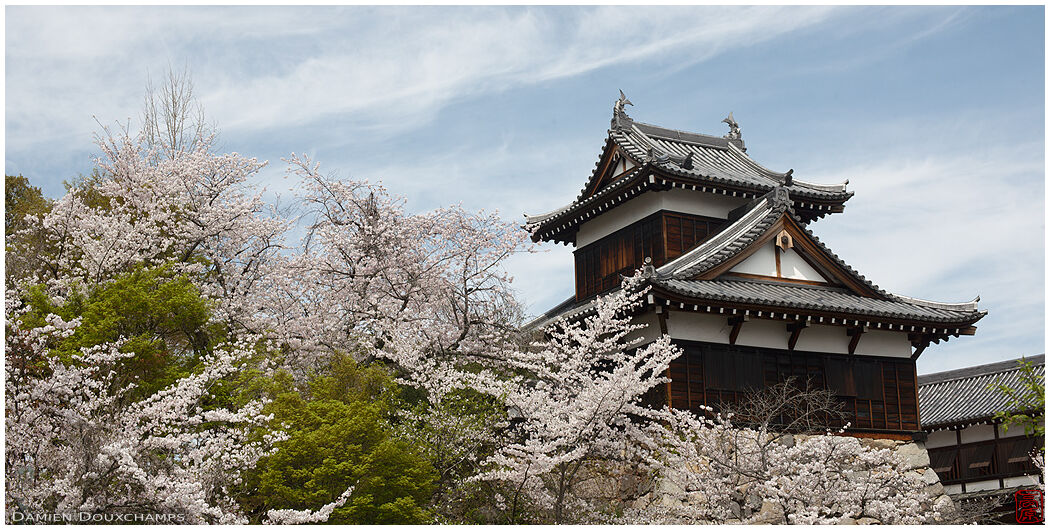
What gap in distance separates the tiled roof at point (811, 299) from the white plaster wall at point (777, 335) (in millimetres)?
611

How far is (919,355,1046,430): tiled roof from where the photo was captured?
92.3ft

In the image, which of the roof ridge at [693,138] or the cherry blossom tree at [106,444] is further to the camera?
the roof ridge at [693,138]

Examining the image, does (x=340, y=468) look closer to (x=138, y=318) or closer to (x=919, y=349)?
(x=138, y=318)

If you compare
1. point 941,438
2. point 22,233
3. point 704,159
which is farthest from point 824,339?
point 22,233

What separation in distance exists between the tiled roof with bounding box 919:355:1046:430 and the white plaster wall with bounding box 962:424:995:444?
0.50 meters

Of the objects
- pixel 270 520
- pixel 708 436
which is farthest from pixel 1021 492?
pixel 270 520

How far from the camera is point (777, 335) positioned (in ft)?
62.0

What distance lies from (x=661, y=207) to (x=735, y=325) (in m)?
4.20

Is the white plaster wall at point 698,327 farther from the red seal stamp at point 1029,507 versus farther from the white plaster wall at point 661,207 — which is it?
the red seal stamp at point 1029,507

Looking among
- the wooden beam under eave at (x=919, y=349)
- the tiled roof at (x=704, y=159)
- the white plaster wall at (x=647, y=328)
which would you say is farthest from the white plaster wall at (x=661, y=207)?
the wooden beam under eave at (x=919, y=349)

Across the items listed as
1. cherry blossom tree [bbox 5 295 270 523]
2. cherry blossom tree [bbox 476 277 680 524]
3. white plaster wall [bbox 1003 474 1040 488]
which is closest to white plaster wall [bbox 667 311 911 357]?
cherry blossom tree [bbox 476 277 680 524]

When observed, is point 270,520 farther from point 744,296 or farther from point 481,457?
point 744,296

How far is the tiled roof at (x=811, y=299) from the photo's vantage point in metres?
17.5

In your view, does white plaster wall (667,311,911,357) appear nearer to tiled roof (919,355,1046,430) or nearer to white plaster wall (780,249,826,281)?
white plaster wall (780,249,826,281)
